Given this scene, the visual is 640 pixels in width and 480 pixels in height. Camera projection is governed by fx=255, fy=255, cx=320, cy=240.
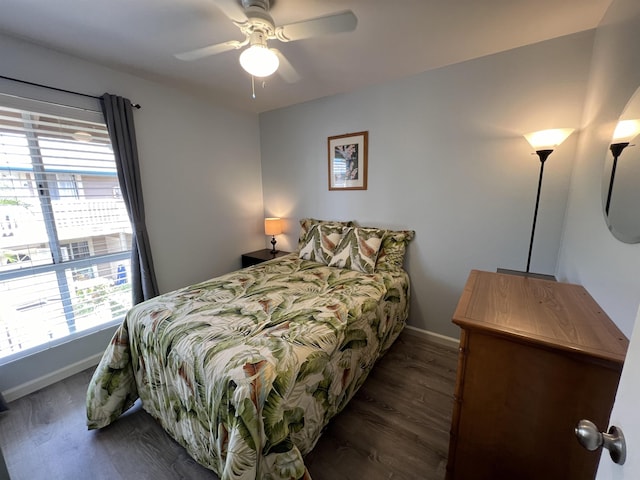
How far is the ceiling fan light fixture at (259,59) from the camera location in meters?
1.31

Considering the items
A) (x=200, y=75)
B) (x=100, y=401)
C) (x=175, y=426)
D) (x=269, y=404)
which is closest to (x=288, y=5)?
(x=200, y=75)

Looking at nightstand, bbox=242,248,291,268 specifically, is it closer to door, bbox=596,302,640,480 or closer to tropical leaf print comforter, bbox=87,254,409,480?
tropical leaf print comforter, bbox=87,254,409,480

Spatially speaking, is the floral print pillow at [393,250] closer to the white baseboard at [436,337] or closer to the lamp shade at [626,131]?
the white baseboard at [436,337]

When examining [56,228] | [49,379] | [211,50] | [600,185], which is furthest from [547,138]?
[49,379]

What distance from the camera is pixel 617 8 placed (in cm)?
130

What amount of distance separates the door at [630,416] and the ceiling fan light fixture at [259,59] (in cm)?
164

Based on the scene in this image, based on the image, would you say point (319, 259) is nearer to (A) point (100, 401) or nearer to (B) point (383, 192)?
(B) point (383, 192)

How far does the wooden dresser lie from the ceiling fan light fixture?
1549 mm

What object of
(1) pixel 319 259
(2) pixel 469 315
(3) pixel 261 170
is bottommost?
(1) pixel 319 259

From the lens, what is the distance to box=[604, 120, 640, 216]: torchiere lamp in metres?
0.97

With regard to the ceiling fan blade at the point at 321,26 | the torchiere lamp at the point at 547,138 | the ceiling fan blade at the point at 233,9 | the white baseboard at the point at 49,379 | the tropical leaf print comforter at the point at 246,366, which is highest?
the ceiling fan blade at the point at 233,9

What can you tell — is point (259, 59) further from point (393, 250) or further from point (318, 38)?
point (393, 250)

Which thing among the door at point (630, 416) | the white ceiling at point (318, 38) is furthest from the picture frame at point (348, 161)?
the door at point (630, 416)

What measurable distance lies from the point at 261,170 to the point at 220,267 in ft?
4.66
